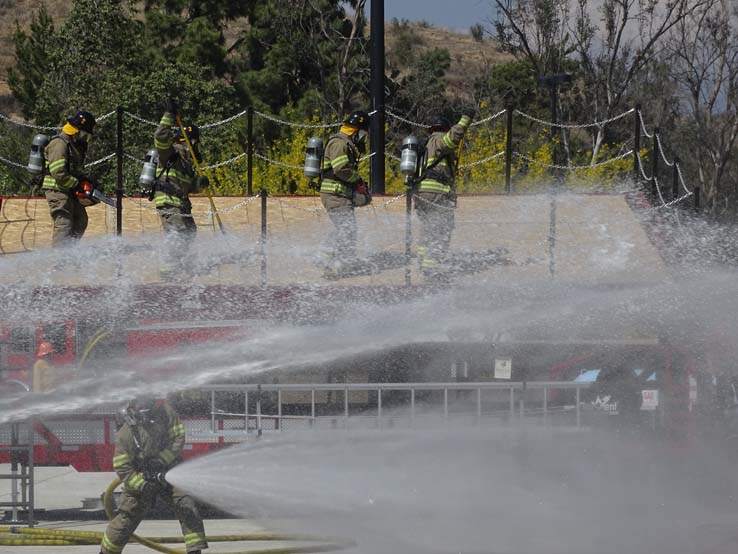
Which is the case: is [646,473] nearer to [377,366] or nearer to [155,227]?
[377,366]

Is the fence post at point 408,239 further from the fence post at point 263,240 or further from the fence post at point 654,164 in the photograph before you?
the fence post at point 654,164

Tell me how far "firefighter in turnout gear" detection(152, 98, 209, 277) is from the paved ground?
2498mm

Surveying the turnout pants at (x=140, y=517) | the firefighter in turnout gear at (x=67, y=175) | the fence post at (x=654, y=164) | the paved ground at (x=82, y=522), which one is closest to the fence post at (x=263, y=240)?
the firefighter in turnout gear at (x=67, y=175)

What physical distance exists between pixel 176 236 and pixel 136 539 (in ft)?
16.5

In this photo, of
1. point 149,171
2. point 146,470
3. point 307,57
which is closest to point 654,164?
point 149,171

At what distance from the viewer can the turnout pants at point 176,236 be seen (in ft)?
41.5

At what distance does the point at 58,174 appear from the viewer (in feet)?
40.7

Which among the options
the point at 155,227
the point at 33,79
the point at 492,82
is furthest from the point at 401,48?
the point at 155,227

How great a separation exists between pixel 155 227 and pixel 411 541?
7.86m

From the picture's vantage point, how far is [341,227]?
13.1 meters

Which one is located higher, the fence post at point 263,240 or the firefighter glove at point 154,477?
the fence post at point 263,240

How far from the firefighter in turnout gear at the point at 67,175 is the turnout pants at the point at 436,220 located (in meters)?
3.60

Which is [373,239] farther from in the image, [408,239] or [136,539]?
[136,539]

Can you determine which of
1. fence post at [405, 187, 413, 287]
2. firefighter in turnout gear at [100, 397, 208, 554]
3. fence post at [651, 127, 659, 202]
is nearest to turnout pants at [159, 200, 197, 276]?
fence post at [405, 187, 413, 287]
